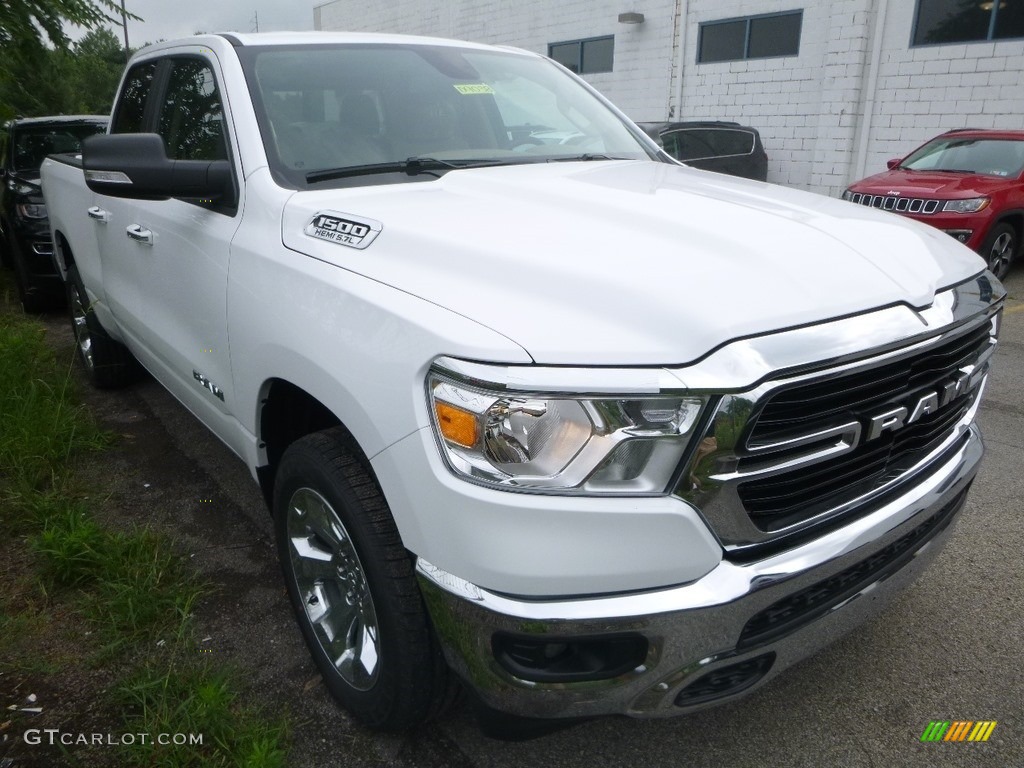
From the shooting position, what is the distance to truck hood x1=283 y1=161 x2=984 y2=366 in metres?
1.62

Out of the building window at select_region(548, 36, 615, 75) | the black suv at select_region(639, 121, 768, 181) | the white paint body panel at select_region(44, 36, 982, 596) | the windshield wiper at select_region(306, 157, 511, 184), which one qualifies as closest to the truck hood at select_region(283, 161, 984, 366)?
the white paint body panel at select_region(44, 36, 982, 596)

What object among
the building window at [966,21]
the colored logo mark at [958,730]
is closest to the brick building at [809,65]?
the building window at [966,21]

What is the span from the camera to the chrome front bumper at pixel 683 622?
159cm

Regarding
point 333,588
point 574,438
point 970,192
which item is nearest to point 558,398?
point 574,438

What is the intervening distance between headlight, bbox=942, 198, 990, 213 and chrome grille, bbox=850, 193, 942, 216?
11 centimetres

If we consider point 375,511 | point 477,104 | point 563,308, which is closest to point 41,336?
point 477,104

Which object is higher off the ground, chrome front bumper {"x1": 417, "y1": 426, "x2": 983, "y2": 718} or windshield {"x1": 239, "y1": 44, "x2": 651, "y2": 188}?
windshield {"x1": 239, "y1": 44, "x2": 651, "y2": 188}

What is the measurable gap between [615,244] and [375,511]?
0.85 m

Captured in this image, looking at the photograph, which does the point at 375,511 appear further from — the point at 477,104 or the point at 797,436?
the point at 477,104

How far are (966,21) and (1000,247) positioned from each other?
5.64 metres

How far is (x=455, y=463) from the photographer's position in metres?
1.62

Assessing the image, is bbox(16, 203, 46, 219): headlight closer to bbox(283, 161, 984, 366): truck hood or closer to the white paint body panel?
the white paint body panel

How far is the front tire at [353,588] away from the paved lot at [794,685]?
18 cm

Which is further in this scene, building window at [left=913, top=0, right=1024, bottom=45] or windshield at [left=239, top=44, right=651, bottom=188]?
building window at [left=913, top=0, right=1024, bottom=45]
